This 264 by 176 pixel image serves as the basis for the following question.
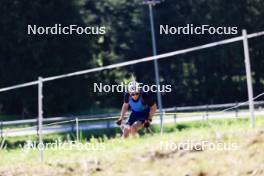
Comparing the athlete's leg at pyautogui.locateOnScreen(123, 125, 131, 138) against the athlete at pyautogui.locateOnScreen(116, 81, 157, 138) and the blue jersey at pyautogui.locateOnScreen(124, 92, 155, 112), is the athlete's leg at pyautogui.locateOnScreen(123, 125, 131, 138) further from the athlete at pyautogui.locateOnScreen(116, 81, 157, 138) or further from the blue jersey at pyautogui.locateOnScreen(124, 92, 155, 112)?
the blue jersey at pyautogui.locateOnScreen(124, 92, 155, 112)

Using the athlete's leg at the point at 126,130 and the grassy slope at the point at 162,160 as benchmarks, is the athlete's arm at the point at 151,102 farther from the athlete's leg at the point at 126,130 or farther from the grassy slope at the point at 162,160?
the grassy slope at the point at 162,160

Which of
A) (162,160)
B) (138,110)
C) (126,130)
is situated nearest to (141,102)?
(138,110)

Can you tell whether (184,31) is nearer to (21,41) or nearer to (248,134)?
(21,41)

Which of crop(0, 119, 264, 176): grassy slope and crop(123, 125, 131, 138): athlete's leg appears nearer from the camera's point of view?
crop(0, 119, 264, 176): grassy slope

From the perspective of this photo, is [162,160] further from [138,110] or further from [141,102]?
[138,110]

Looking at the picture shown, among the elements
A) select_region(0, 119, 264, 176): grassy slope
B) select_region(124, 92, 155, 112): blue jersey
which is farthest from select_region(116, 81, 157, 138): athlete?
select_region(0, 119, 264, 176): grassy slope

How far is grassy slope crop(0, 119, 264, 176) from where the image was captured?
7547 millimetres

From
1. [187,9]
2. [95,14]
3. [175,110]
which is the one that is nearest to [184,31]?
[187,9]

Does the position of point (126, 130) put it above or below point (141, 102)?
below

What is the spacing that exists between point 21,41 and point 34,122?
10.5m

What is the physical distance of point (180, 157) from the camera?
809cm

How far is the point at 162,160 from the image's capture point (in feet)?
26.7

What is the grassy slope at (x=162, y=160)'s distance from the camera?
7.55 meters

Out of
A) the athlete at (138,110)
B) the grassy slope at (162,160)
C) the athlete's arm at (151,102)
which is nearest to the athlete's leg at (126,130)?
the athlete at (138,110)
